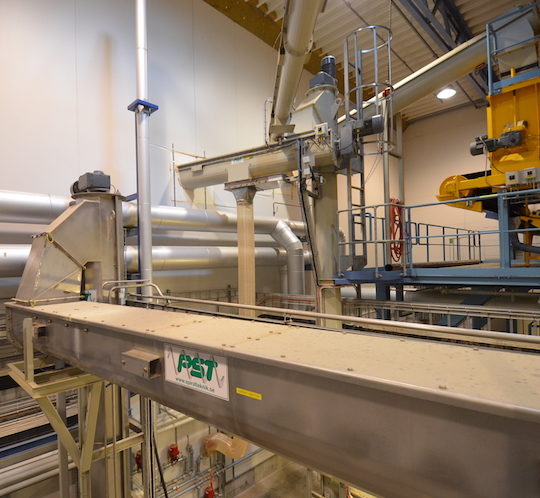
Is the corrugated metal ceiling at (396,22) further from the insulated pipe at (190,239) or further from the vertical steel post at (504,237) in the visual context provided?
the insulated pipe at (190,239)

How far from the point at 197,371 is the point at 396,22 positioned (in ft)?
20.7

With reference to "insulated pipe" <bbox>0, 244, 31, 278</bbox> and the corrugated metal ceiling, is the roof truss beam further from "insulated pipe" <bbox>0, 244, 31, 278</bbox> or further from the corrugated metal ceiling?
"insulated pipe" <bbox>0, 244, 31, 278</bbox>

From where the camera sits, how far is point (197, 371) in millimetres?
922

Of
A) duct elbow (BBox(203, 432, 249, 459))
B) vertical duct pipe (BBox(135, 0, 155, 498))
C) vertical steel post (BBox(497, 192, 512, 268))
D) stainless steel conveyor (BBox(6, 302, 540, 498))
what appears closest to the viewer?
stainless steel conveyor (BBox(6, 302, 540, 498))

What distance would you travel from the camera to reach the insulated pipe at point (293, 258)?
461 centimetres

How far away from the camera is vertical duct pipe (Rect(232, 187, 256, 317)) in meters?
3.80

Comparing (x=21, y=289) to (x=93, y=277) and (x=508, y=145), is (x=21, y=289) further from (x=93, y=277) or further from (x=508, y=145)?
(x=508, y=145)

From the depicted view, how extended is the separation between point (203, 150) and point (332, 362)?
469cm

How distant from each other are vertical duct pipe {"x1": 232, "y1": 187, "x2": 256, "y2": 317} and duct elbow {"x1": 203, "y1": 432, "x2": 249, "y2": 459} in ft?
4.79

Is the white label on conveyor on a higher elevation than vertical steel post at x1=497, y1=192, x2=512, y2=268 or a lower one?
lower

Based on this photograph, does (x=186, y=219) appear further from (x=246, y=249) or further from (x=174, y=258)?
(x=246, y=249)

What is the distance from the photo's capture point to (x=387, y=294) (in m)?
3.77

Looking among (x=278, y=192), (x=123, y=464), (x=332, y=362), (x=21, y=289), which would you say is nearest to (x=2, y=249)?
(x=21, y=289)

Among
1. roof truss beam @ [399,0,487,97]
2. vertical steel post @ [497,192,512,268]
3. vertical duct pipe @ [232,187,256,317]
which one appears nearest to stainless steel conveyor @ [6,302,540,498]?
vertical steel post @ [497,192,512,268]
